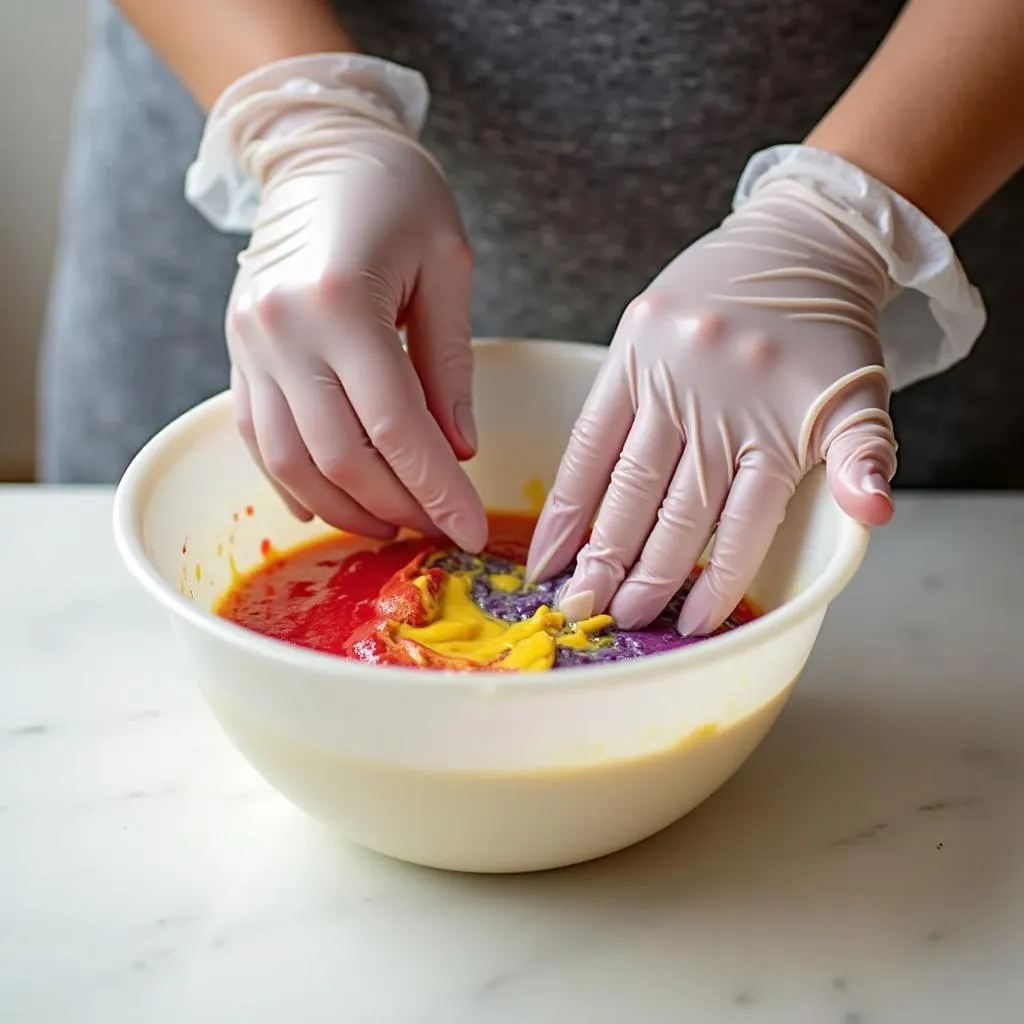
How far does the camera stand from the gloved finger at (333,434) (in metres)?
0.87

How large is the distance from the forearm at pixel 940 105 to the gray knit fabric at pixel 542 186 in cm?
22

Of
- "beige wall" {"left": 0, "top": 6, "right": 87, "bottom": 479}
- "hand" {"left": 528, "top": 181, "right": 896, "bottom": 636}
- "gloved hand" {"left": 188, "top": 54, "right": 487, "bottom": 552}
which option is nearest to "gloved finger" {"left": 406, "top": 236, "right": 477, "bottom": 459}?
"gloved hand" {"left": 188, "top": 54, "right": 487, "bottom": 552}

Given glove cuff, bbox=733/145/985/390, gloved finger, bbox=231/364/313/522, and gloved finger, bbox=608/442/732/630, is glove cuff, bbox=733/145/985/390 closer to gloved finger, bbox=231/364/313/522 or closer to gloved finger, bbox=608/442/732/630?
gloved finger, bbox=608/442/732/630

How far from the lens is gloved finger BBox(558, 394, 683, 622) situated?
832 millimetres

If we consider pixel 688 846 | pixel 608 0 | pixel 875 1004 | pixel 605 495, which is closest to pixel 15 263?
pixel 608 0

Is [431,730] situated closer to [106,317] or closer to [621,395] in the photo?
[621,395]

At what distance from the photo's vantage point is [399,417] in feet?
2.82

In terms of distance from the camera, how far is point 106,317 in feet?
4.73

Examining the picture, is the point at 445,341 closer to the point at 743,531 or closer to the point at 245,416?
the point at 245,416

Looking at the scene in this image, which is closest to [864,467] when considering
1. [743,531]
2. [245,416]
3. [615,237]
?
[743,531]

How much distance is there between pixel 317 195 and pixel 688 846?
512 millimetres

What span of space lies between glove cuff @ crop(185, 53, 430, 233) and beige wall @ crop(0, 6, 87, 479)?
1143 mm

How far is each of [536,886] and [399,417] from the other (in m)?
0.31

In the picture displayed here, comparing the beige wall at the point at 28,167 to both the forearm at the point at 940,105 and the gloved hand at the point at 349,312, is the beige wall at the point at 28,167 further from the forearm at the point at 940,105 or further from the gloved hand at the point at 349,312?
the forearm at the point at 940,105
